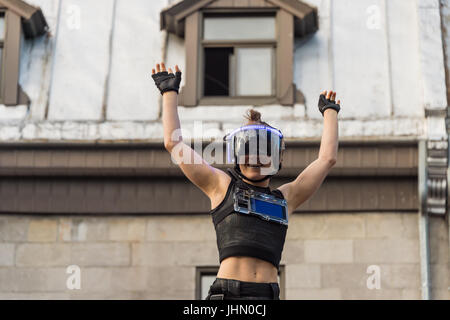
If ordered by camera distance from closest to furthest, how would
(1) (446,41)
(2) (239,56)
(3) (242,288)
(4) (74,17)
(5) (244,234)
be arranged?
1. (3) (242,288)
2. (5) (244,234)
3. (1) (446,41)
4. (2) (239,56)
5. (4) (74,17)

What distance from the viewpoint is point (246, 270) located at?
20.5 ft

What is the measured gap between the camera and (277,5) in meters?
13.0

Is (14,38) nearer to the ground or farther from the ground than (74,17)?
nearer to the ground

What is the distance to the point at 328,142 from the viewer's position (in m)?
6.91

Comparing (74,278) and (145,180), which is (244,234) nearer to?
(145,180)

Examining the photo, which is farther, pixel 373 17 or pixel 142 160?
pixel 373 17

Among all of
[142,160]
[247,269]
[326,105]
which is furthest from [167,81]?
[142,160]

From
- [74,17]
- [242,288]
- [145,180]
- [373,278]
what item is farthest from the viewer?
[74,17]

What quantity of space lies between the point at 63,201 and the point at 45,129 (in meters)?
1.06

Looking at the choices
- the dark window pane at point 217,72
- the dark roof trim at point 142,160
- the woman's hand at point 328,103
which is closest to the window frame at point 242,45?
the dark window pane at point 217,72

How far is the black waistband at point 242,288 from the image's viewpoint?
6.13 m

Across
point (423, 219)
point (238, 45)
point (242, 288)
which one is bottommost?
point (242, 288)

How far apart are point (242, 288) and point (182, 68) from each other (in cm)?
736
